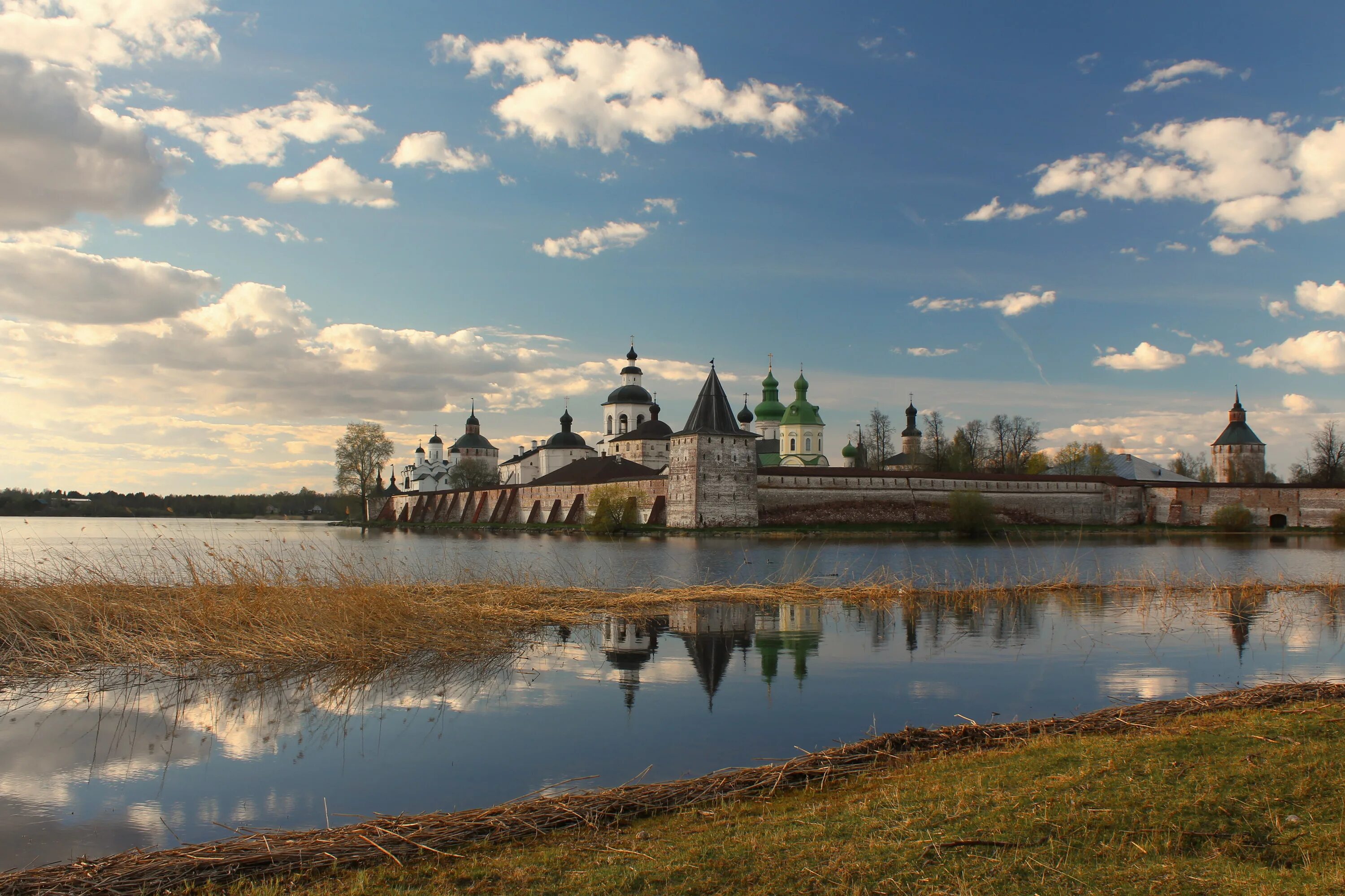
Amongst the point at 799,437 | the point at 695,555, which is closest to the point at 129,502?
the point at 695,555

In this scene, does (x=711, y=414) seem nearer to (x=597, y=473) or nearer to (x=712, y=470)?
(x=712, y=470)

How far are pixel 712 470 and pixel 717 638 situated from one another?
26370 mm

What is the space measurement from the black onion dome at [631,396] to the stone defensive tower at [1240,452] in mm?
36507

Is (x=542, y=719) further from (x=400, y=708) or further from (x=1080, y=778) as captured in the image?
(x=1080, y=778)

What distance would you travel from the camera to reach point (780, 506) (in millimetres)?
36875

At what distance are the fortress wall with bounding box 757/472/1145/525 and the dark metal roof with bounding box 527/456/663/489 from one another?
227 inches

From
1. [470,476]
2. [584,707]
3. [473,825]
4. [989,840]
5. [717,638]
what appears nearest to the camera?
[989,840]

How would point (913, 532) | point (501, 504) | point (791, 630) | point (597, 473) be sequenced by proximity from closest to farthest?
point (791, 630), point (913, 532), point (597, 473), point (501, 504)

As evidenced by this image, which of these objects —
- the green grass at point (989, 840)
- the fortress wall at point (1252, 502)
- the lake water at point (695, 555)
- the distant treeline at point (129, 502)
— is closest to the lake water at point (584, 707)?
the green grass at point (989, 840)

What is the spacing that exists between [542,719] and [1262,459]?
198 ft

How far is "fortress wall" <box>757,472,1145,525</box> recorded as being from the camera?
122ft

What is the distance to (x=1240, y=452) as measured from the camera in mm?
52688

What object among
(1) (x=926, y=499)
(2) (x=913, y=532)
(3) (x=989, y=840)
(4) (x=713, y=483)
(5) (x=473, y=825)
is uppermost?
(4) (x=713, y=483)

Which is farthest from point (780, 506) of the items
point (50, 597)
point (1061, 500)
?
point (50, 597)
